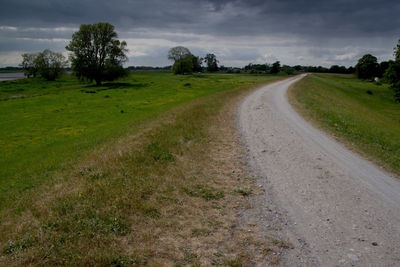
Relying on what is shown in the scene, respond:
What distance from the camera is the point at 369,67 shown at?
120m

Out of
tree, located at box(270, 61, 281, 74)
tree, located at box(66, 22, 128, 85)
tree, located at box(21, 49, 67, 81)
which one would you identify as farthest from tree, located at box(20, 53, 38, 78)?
tree, located at box(270, 61, 281, 74)

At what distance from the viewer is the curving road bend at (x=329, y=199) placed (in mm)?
5871

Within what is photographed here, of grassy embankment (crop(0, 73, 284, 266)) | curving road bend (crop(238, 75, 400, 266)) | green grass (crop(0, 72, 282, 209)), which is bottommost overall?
green grass (crop(0, 72, 282, 209))

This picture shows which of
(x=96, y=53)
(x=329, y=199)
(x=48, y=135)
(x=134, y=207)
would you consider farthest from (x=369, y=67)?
(x=134, y=207)

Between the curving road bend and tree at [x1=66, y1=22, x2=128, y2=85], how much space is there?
228 feet

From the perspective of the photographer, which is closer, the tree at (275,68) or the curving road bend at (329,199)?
the curving road bend at (329,199)

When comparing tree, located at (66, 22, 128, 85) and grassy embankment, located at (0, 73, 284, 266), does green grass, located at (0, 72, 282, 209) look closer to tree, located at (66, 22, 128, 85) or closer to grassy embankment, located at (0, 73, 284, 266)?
grassy embankment, located at (0, 73, 284, 266)

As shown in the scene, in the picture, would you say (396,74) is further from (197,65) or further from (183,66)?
(197,65)

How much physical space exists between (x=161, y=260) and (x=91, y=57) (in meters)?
79.5

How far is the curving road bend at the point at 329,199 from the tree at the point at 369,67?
403ft

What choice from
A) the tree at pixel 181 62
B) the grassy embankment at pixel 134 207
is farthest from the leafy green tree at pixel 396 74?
the tree at pixel 181 62

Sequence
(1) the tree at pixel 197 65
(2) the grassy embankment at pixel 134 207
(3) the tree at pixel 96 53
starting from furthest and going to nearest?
(1) the tree at pixel 197 65
(3) the tree at pixel 96 53
(2) the grassy embankment at pixel 134 207

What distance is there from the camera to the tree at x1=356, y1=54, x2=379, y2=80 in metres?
120

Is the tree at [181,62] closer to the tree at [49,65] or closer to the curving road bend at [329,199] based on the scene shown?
the tree at [49,65]
